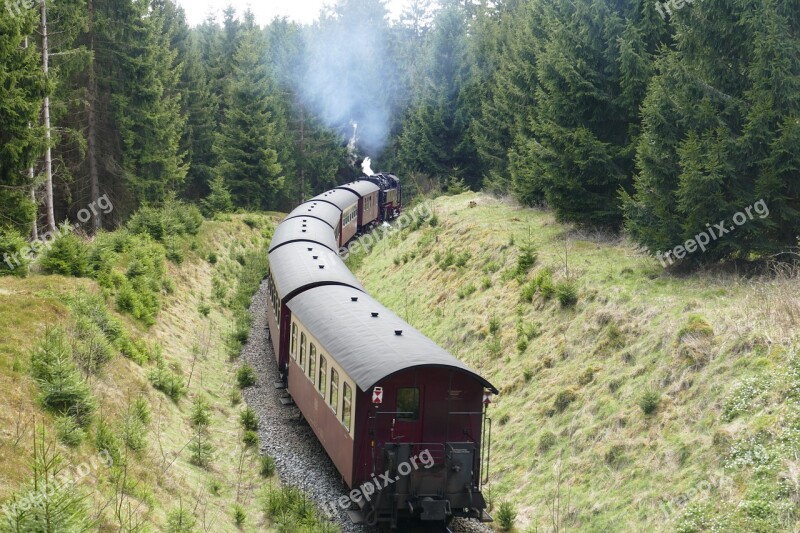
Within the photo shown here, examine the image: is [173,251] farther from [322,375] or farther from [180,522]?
[180,522]

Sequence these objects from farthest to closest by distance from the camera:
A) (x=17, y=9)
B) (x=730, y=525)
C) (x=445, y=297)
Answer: (x=445, y=297)
(x=17, y=9)
(x=730, y=525)

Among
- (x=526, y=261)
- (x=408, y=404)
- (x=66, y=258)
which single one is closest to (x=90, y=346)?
(x=66, y=258)

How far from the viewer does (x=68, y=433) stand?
11.4 metres

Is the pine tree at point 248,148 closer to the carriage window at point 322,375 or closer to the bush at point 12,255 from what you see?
the bush at point 12,255

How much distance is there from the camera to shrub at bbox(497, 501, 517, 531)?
1270 centimetres

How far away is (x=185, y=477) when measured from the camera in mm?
13305

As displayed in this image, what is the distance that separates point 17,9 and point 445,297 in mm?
15428

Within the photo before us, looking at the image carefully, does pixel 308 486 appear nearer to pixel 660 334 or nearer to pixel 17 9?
pixel 660 334

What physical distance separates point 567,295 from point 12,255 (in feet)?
48.1

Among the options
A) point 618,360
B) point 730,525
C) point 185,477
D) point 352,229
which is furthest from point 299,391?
point 352,229

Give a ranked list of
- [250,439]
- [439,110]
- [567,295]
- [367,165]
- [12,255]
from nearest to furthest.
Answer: [250,439], [567,295], [12,255], [439,110], [367,165]

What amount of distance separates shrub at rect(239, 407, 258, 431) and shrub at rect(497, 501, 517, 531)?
23.4ft
